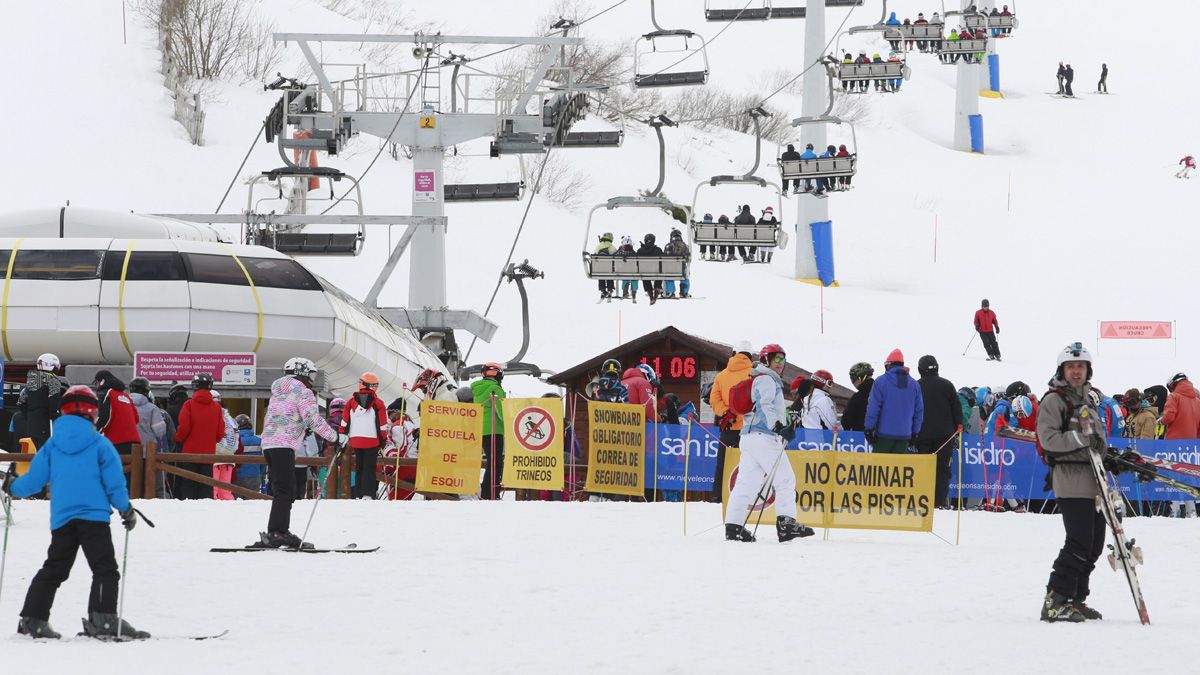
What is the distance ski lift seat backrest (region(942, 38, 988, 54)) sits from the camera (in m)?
51.4

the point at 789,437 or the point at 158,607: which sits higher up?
the point at 789,437

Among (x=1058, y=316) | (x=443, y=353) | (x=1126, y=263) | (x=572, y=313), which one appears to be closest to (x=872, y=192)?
(x=1126, y=263)

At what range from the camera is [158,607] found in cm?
1044

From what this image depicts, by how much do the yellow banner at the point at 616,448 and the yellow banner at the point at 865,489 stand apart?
3.67m

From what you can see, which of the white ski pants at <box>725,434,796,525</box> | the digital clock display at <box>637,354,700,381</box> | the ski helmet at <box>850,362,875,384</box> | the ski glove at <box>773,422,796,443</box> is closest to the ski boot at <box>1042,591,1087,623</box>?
the ski glove at <box>773,422,796,443</box>

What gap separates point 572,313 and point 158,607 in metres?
43.7

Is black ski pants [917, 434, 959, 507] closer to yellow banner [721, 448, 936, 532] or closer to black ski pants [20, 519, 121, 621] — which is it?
yellow banner [721, 448, 936, 532]

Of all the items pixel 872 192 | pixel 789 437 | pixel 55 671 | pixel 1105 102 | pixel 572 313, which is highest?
pixel 1105 102

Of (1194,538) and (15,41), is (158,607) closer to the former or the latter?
(1194,538)

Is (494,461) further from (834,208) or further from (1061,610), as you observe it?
(834,208)

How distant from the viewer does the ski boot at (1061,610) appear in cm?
964

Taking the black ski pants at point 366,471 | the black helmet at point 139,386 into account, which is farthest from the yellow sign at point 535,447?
the black helmet at point 139,386

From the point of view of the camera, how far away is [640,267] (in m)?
29.5

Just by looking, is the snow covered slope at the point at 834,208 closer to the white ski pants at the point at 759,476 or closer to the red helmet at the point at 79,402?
the white ski pants at the point at 759,476
